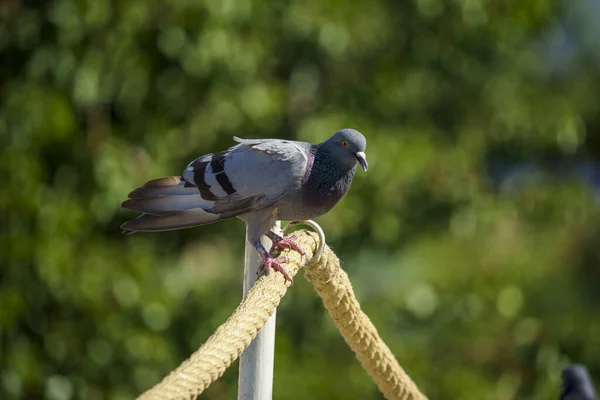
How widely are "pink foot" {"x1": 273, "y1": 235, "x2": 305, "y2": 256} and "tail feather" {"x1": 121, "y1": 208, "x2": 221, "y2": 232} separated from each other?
182 mm

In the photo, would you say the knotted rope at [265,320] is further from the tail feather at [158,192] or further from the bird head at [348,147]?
the tail feather at [158,192]

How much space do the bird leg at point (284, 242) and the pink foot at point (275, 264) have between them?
5 centimetres

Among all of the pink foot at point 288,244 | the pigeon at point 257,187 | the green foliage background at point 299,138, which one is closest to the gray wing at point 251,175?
the pigeon at point 257,187

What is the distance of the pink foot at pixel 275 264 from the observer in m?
2.01

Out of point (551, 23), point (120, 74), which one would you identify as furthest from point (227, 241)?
point (551, 23)

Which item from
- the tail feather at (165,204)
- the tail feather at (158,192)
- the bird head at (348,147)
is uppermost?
the bird head at (348,147)

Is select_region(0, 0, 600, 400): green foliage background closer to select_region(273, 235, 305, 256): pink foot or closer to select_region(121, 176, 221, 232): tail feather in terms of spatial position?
select_region(121, 176, 221, 232): tail feather

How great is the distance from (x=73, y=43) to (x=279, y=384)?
188cm

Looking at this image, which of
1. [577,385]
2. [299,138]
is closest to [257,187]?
[577,385]

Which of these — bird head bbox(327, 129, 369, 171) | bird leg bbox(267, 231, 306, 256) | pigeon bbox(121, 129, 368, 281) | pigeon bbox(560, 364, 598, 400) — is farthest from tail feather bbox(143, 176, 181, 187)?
pigeon bbox(560, 364, 598, 400)

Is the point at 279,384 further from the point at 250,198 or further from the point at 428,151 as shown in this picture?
the point at 250,198

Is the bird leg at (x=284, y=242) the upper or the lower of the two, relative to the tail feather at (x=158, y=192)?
lower

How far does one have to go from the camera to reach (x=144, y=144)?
4254mm

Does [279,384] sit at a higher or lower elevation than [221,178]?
lower
